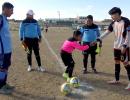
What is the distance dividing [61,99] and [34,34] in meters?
4.35

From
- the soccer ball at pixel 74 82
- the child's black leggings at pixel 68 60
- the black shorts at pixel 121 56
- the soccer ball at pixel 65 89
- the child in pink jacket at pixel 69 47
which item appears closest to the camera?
the soccer ball at pixel 65 89

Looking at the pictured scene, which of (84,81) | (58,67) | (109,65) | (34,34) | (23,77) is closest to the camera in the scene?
(84,81)

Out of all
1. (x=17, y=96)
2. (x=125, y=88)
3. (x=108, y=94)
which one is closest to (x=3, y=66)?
(x=17, y=96)

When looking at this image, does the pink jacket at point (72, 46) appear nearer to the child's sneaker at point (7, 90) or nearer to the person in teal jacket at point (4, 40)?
the child's sneaker at point (7, 90)

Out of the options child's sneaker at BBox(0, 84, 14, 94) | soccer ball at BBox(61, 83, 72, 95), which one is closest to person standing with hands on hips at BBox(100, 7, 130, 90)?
soccer ball at BBox(61, 83, 72, 95)

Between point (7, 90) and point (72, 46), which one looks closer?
point (7, 90)

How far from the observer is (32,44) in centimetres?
1291

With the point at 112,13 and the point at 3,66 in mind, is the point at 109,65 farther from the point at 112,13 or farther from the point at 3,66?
the point at 3,66

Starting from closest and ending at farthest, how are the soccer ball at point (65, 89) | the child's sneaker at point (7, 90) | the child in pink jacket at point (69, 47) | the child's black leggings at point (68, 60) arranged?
the soccer ball at point (65, 89), the child's sneaker at point (7, 90), the child in pink jacket at point (69, 47), the child's black leggings at point (68, 60)

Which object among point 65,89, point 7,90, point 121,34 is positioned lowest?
point 7,90

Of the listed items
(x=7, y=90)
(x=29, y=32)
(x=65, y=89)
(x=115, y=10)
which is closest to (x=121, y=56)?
(x=115, y=10)

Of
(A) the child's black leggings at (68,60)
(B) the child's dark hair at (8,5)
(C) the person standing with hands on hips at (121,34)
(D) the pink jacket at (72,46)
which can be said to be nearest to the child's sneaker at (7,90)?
(A) the child's black leggings at (68,60)

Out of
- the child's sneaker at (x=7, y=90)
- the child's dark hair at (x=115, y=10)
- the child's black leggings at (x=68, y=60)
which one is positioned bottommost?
the child's sneaker at (x=7, y=90)

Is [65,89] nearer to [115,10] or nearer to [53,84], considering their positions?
[53,84]
